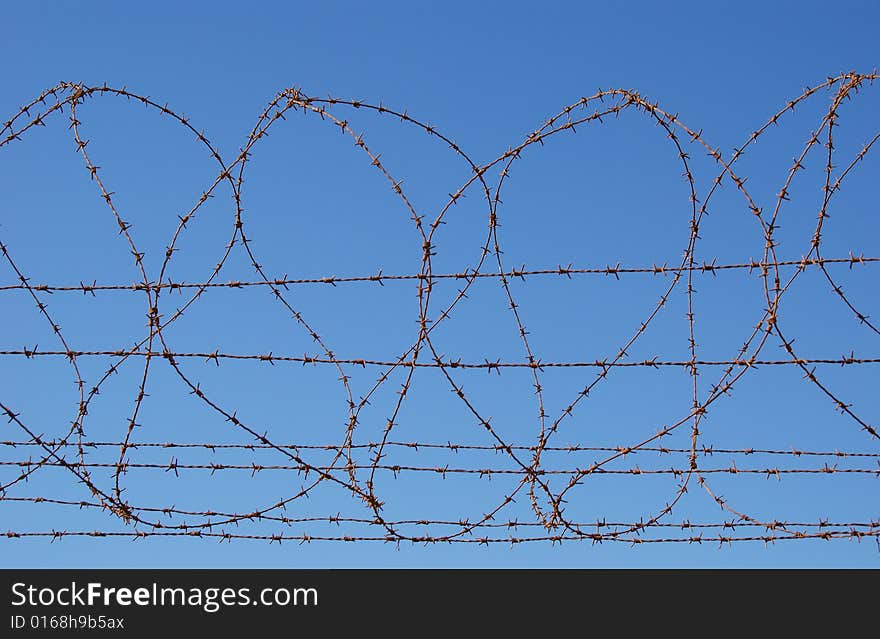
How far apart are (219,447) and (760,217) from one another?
3.39m

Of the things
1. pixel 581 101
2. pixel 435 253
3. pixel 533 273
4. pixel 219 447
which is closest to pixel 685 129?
pixel 581 101

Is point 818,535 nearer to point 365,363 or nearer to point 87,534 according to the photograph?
point 365,363

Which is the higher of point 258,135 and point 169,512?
point 258,135

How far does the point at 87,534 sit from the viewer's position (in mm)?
6324

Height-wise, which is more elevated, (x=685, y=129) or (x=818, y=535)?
(x=685, y=129)

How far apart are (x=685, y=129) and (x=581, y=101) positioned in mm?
619
